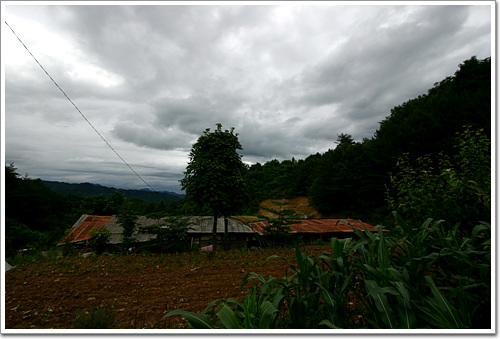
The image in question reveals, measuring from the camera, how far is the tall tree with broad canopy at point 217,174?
7.36 m

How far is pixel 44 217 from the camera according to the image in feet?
69.6

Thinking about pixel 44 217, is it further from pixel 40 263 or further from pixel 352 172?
pixel 352 172

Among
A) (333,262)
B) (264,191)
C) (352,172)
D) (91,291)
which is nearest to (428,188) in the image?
(333,262)

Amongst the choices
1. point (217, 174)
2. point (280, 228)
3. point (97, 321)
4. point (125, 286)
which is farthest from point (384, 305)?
point (280, 228)

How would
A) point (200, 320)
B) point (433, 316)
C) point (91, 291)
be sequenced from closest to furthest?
point (433, 316) < point (200, 320) < point (91, 291)

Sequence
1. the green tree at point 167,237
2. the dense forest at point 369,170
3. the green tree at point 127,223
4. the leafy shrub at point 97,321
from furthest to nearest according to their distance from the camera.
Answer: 1. the dense forest at point 369,170
2. the green tree at point 127,223
3. the green tree at point 167,237
4. the leafy shrub at point 97,321

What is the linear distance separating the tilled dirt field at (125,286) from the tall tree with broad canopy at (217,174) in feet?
6.51

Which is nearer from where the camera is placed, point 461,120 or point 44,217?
point 461,120

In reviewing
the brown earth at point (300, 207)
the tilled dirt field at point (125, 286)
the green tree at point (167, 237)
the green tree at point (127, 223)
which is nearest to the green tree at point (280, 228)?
the tilled dirt field at point (125, 286)

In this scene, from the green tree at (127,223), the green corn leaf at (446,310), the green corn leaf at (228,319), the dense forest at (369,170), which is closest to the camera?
the green corn leaf at (446,310)

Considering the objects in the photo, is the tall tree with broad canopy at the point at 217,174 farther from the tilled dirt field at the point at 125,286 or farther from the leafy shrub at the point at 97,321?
the leafy shrub at the point at 97,321

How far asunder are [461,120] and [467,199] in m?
15.6

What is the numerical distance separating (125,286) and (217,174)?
4064mm

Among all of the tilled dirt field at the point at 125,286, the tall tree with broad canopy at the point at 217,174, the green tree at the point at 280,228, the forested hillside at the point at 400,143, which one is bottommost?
the tilled dirt field at the point at 125,286
